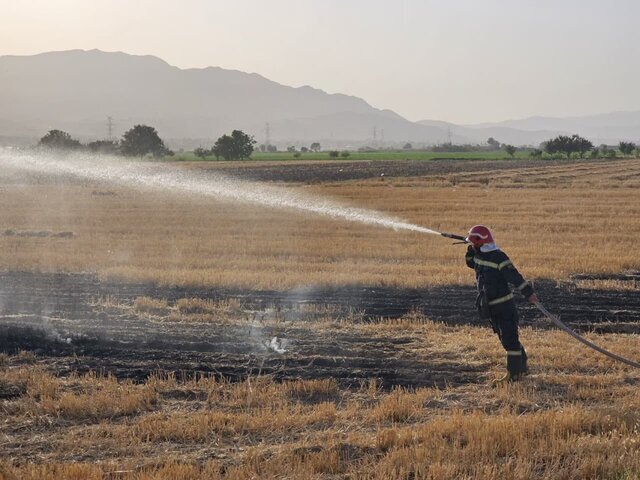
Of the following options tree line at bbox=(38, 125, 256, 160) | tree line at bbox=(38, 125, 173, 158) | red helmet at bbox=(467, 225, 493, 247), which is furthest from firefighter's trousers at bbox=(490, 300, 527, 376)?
tree line at bbox=(38, 125, 173, 158)

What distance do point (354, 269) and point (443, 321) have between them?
16.5ft

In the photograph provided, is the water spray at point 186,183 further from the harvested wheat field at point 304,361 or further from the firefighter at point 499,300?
the firefighter at point 499,300

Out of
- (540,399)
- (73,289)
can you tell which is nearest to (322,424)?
(540,399)

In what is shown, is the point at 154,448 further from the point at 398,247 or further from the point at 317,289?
the point at 398,247

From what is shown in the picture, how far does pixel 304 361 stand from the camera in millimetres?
9539

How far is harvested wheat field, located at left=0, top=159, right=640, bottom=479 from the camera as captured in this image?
6332 millimetres

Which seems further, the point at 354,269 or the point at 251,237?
the point at 251,237

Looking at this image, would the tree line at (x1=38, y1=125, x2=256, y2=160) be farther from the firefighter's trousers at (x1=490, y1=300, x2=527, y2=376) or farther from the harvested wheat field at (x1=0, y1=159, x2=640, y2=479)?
the firefighter's trousers at (x1=490, y1=300, x2=527, y2=376)

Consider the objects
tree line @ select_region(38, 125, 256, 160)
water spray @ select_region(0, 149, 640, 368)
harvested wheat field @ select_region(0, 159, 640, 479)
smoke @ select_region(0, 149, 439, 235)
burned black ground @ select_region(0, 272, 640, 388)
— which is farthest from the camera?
tree line @ select_region(38, 125, 256, 160)

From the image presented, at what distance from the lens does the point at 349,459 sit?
20.6 feet

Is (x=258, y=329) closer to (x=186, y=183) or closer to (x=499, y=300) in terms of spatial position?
(x=499, y=300)

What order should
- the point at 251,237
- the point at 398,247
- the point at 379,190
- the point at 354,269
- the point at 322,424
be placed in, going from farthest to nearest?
the point at 379,190, the point at 251,237, the point at 398,247, the point at 354,269, the point at 322,424

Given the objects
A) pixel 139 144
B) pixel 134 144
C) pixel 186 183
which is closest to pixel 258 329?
pixel 186 183

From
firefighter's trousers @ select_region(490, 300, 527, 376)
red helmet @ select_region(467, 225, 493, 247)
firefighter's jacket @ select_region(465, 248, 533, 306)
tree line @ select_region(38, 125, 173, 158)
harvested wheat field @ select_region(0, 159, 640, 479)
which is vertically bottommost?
harvested wheat field @ select_region(0, 159, 640, 479)
